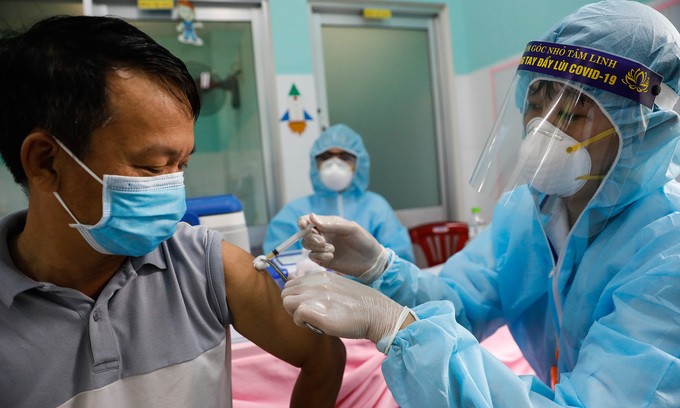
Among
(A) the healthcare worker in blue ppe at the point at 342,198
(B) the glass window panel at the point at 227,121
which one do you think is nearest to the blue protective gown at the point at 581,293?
(A) the healthcare worker in blue ppe at the point at 342,198

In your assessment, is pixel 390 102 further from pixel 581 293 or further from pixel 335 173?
pixel 581 293

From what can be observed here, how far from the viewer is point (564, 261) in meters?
1.17

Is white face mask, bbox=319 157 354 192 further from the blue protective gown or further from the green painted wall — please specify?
the blue protective gown

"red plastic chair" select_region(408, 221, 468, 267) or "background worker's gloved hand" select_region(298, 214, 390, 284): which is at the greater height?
"background worker's gloved hand" select_region(298, 214, 390, 284)

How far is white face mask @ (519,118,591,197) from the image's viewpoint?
3.39 feet


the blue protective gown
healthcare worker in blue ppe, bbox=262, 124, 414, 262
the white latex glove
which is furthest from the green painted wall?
the white latex glove

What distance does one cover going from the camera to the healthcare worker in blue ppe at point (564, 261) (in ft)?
2.74

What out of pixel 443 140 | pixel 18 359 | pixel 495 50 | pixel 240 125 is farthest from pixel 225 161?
pixel 18 359

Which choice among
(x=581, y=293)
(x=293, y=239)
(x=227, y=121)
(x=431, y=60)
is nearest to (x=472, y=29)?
(x=431, y=60)

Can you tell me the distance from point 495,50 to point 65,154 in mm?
3147

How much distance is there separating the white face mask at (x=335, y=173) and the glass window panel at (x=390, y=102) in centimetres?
61

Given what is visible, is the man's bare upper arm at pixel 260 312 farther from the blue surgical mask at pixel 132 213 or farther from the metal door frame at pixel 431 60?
the metal door frame at pixel 431 60

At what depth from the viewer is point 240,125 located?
3.34 m

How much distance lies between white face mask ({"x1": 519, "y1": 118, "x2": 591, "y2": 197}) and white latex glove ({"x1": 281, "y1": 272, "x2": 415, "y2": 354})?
45cm
